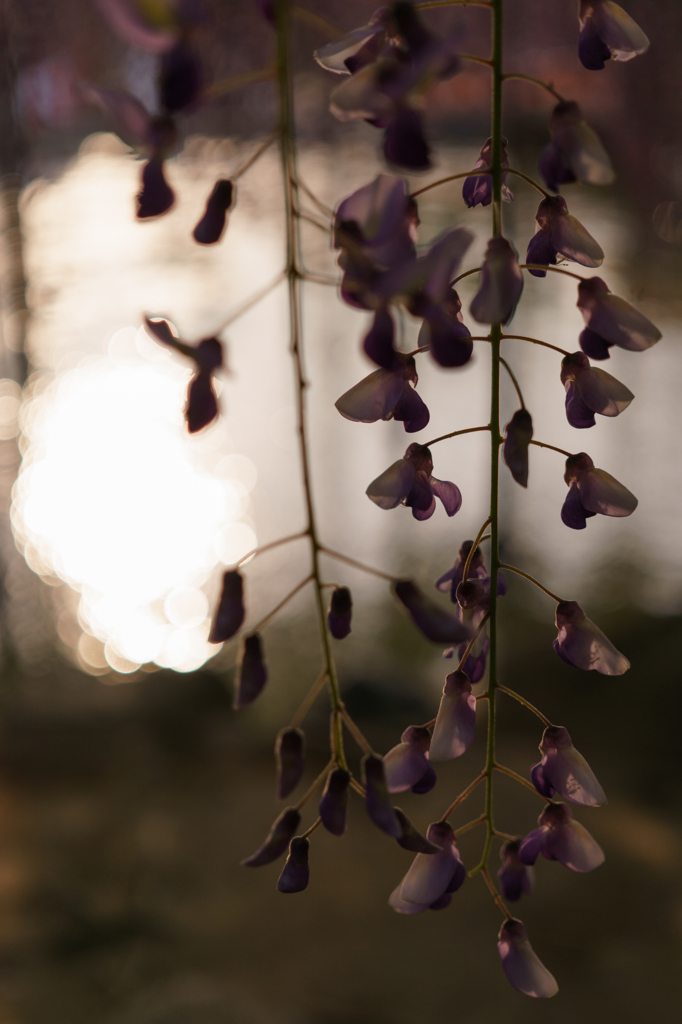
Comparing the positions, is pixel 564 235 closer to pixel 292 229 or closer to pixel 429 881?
pixel 292 229

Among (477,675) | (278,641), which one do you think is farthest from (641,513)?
(477,675)

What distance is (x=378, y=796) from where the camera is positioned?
0.28 meters

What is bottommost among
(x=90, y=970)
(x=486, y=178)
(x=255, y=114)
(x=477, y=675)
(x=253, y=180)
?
(x=90, y=970)

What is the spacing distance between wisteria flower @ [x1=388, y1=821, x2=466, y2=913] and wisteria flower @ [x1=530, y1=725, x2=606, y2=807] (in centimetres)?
5

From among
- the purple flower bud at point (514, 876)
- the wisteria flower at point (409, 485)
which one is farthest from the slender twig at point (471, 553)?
the purple flower bud at point (514, 876)

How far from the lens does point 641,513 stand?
117 inches

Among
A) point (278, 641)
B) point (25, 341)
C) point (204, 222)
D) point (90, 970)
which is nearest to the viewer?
point (204, 222)

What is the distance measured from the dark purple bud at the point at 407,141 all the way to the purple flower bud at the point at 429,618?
5.1 inches

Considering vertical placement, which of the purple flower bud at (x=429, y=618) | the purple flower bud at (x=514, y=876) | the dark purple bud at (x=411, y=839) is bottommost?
the purple flower bud at (x=514, y=876)

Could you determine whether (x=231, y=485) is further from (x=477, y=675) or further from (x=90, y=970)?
(x=477, y=675)

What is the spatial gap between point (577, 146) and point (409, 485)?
0.44 ft

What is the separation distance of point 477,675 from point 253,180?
9.78 ft

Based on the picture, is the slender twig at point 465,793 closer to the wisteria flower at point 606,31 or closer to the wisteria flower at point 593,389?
the wisteria flower at point 593,389

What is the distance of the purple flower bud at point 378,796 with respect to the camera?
0.28 m
